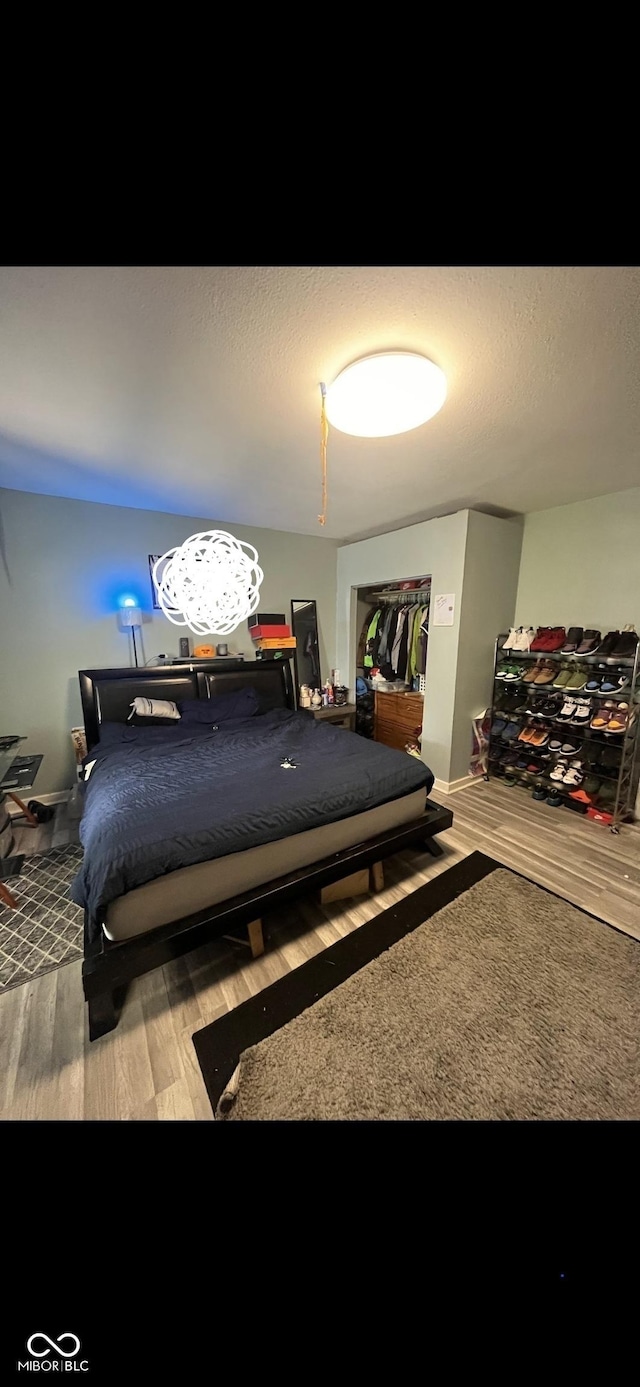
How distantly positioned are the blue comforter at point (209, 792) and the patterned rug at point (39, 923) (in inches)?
17.4

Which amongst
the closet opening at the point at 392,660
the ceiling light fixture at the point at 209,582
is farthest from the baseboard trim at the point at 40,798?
the closet opening at the point at 392,660

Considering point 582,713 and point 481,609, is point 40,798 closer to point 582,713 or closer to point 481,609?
point 481,609

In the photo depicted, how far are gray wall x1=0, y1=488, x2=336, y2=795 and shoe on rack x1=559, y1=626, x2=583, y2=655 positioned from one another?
2222 millimetres

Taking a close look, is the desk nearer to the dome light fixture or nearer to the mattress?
the mattress

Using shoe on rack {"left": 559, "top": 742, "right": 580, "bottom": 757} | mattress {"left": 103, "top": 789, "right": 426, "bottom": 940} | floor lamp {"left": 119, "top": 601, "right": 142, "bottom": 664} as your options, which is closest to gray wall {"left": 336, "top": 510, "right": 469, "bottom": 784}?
shoe on rack {"left": 559, "top": 742, "right": 580, "bottom": 757}

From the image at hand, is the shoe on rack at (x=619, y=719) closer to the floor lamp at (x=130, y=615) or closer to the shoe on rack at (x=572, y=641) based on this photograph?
the shoe on rack at (x=572, y=641)

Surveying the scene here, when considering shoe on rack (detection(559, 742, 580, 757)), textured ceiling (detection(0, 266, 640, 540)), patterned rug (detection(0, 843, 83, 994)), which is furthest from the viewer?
shoe on rack (detection(559, 742, 580, 757))

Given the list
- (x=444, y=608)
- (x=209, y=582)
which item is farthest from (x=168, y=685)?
(x=444, y=608)

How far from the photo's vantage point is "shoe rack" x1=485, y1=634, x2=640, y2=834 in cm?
241

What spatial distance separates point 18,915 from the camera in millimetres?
1695

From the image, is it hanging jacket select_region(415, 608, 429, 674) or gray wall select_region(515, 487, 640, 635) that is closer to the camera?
gray wall select_region(515, 487, 640, 635)

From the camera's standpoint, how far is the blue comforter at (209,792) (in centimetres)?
128
